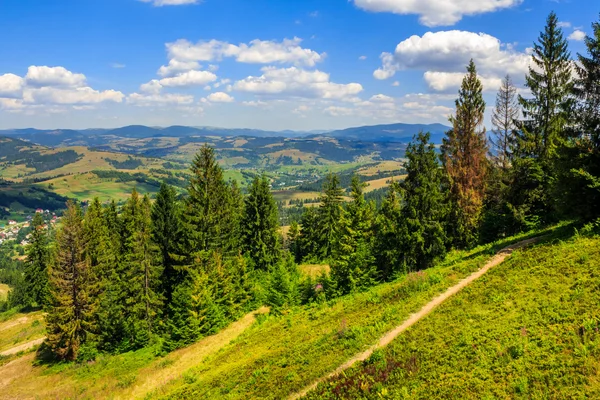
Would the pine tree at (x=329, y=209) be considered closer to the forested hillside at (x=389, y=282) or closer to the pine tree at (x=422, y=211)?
the forested hillside at (x=389, y=282)

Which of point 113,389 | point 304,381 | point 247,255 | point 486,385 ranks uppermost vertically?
point 486,385

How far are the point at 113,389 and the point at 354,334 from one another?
23218 millimetres

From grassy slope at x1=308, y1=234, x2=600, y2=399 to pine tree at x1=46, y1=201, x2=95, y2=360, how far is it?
37.3 m

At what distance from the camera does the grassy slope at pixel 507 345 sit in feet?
36.3

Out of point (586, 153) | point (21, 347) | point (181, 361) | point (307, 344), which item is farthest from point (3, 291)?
point (586, 153)

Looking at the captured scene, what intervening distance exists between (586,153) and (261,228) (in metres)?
37.1

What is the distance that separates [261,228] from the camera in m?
50.0

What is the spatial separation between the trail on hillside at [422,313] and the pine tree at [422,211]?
7.84m

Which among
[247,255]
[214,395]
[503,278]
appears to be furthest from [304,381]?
[247,255]

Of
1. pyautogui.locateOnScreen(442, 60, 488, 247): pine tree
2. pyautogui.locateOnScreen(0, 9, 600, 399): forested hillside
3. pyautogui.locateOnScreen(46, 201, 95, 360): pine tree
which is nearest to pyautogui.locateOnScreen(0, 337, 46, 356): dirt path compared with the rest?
pyautogui.locateOnScreen(0, 9, 600, 399): forested hillside

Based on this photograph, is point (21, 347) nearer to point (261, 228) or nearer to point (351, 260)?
point (261, 228)

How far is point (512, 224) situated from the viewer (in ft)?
112

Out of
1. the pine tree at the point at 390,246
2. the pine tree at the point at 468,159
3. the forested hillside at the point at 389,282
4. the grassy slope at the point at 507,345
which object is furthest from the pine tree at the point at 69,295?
the pine tree at the point at 468,159

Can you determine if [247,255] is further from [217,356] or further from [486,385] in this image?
[486,385]
